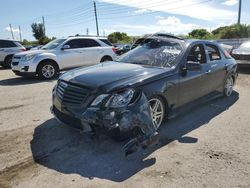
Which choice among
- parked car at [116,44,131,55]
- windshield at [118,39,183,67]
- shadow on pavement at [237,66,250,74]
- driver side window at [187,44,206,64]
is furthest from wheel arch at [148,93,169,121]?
parked car at [116,44,131,55]

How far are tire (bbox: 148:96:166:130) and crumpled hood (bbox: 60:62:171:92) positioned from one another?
41 cm

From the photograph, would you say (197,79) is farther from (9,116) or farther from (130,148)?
(9,116)

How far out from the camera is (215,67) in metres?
6.47

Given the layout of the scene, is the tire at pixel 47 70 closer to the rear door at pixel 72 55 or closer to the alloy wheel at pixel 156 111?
the rear door at pixel 72 55

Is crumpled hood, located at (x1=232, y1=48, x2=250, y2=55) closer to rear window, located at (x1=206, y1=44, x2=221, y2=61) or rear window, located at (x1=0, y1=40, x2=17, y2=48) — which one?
rear window, located at (x1=206, y1=44, x2=221, y2=61)

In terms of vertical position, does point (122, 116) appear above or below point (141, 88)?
below

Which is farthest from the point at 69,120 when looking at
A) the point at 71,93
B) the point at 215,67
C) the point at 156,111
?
the point at 215,67

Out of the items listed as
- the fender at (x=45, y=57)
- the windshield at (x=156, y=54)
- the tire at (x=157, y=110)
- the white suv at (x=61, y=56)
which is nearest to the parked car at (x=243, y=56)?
the white suv at (x=61, y=56)

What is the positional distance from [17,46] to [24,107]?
450 inches

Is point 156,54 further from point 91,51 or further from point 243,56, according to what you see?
point 243,56

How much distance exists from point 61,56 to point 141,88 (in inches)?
297

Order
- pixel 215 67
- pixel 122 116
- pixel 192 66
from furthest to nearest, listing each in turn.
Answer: pixel 215 67 < pixel 192 66 < pixel 122 116

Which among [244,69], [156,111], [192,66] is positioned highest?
[192,66]

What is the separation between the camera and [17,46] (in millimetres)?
16953
